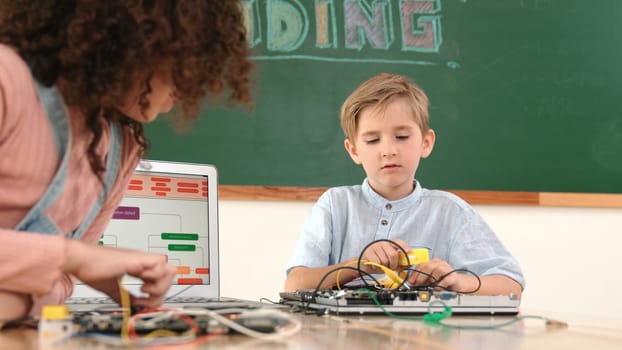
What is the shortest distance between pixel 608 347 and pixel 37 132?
0.72m

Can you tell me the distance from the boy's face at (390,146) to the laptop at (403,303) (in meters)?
0.57

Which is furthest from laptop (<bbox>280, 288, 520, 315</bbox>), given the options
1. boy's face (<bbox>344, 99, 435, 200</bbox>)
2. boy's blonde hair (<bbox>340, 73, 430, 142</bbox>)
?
boy's blonde hair (<bbox>340, 73, 430, 142</bbox>)

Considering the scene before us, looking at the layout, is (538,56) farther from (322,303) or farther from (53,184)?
(53,184)

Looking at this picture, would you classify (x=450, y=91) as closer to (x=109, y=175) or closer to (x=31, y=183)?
(x=109, y=175)

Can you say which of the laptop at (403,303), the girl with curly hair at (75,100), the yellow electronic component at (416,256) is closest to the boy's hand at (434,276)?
the yellow electronic component at (416,256)

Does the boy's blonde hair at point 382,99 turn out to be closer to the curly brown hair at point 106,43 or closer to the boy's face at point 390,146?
the boy's face at point 390,146

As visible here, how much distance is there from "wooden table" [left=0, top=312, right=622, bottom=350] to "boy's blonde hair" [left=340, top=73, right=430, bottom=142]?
819mm

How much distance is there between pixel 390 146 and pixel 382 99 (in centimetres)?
13

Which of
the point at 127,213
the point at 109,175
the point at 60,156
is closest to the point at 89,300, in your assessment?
the point at 127,213

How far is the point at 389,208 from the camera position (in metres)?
1.84

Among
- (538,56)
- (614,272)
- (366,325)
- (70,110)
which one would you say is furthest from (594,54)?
(70,110)

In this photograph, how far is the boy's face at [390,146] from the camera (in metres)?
1.78

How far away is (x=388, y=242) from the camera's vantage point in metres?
1.43

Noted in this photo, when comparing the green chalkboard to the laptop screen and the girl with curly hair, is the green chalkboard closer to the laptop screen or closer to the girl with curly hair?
the laptop screen
